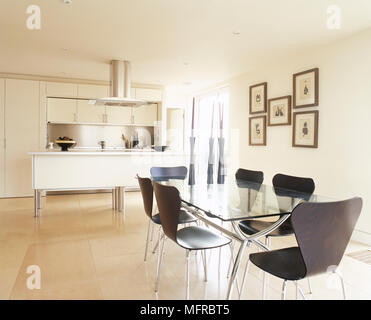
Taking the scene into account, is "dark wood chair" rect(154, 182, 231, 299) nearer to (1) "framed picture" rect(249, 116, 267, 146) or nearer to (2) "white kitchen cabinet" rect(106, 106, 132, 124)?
(1) "framed picture" rect(249, 116, 267, 146)

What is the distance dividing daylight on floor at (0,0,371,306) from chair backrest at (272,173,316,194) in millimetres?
13

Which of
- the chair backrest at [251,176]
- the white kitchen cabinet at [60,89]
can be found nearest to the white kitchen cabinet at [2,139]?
the white kitchen cabinet at [60,89]

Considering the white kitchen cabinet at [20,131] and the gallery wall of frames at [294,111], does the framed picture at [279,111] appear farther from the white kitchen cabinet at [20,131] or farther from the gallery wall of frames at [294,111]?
the white kitchen cabinet at [20,131]

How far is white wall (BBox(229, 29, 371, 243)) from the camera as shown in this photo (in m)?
3.57

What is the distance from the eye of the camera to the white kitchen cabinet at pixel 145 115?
7.32 metres

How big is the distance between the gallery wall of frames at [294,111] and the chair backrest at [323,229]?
275 centimetres


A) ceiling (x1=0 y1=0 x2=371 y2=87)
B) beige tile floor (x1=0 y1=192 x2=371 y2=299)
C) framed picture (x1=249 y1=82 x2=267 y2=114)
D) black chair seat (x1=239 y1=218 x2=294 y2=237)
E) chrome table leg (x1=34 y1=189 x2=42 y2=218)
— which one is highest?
ceiling (x1=0 y1=0 x2=371 y2=87)

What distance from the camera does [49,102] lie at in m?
6.57

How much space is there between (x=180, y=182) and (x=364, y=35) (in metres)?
2.70

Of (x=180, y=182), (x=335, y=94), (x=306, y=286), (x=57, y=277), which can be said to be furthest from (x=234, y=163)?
(x=57, y=277)

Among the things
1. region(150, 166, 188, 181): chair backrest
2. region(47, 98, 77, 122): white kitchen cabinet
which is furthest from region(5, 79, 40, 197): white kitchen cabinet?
region(150, 166, 188, 181): chair backrest

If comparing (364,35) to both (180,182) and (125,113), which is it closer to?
(180,182)

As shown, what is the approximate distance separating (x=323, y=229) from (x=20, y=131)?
20.1 ft
